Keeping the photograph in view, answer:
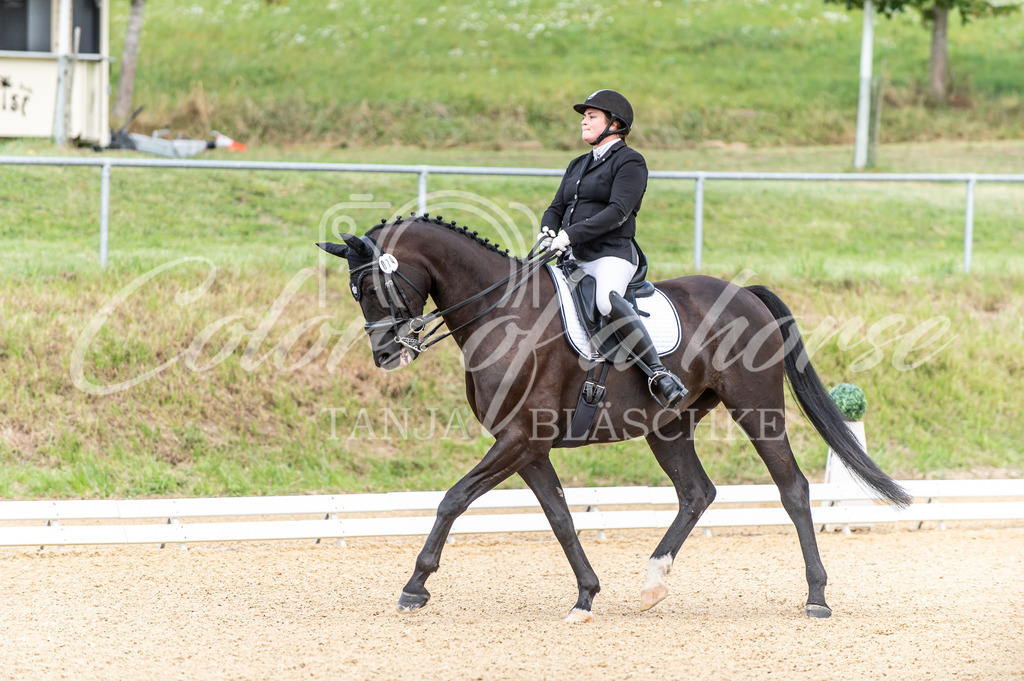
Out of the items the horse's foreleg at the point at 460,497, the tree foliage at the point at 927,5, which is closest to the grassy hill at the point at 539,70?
the tree foliage at the point at 927,5

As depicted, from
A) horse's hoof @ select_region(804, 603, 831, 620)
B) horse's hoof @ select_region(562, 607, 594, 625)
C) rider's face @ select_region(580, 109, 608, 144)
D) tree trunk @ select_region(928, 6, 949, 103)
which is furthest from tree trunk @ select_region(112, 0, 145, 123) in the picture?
tree trunk @ select_region(928, 6, 949, 103)

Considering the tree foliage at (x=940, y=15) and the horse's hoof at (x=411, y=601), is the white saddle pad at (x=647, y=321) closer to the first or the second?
the horse's hoof at (x=411, y=601)

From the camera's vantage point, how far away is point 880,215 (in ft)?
43.6

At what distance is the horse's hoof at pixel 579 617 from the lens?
541 cm

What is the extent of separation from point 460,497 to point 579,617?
35.5 inches

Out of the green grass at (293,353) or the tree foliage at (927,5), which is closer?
the green grass at (293,353)

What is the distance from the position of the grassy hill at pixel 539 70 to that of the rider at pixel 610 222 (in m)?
13.9

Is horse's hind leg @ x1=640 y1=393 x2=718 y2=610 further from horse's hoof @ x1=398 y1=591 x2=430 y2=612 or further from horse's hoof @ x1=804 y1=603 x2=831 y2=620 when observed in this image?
horse's hoof @ x1=398 y1=591 x2=430 y2=612

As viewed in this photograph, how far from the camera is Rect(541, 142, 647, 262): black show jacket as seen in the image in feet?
18.3

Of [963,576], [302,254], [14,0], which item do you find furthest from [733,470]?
[14,0]

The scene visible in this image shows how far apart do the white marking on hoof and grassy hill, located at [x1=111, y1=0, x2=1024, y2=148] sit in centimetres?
1450

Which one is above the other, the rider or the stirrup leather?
the rider

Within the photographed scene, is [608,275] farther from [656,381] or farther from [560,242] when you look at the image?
[656,381]

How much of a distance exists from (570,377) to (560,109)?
16.5 meters
